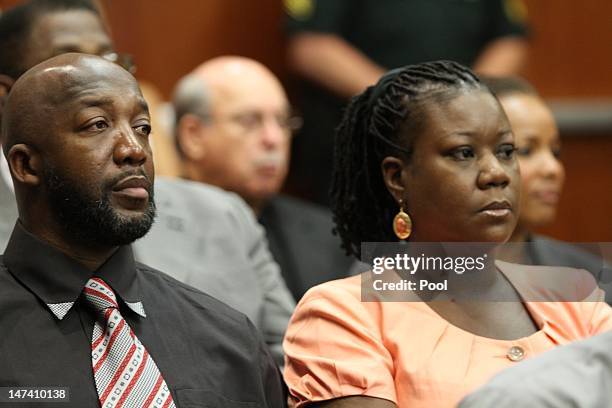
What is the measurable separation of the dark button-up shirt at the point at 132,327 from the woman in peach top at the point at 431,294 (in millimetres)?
100

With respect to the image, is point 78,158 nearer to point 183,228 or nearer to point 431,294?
point 431,294

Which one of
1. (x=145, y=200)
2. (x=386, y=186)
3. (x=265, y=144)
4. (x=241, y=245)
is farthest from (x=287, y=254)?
(x=145, y=200)

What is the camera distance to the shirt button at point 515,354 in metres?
2.05

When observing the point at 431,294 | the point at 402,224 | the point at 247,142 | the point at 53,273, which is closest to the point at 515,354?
the point at 431,294

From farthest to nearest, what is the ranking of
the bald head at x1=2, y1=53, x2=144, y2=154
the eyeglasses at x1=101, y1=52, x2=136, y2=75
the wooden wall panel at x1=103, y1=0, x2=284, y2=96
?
1. the wooden wall panel at x1=103, y1=0, x2=284, y2=96
2. the eyeglasses at x1=101, y1=52, x2=136, y2=75
3. the bald head at x1=2, y1=53, x2=144, y2=154

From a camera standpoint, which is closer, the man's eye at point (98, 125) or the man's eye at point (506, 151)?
the man's eye at point (98, 125)

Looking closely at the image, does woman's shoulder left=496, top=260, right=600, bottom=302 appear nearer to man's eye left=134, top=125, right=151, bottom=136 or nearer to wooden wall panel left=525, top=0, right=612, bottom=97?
man's eye left=134, top=125, right=151, bottom=136

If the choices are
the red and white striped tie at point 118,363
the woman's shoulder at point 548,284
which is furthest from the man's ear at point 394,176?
the red and white striped tie at point 118,363

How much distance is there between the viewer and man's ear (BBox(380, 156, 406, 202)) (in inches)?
87.4

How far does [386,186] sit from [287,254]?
1.23 metres

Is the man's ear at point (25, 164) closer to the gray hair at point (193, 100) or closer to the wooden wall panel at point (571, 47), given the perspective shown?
the gray hair at point (193, 100)

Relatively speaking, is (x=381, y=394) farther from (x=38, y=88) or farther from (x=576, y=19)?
(x=576, y=19)

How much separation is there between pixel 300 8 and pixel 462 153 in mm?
1941

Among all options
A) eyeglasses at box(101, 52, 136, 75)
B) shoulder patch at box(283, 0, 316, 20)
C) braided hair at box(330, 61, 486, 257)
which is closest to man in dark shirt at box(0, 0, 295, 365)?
eyeglasses at box(101, 52, 136, 75)
